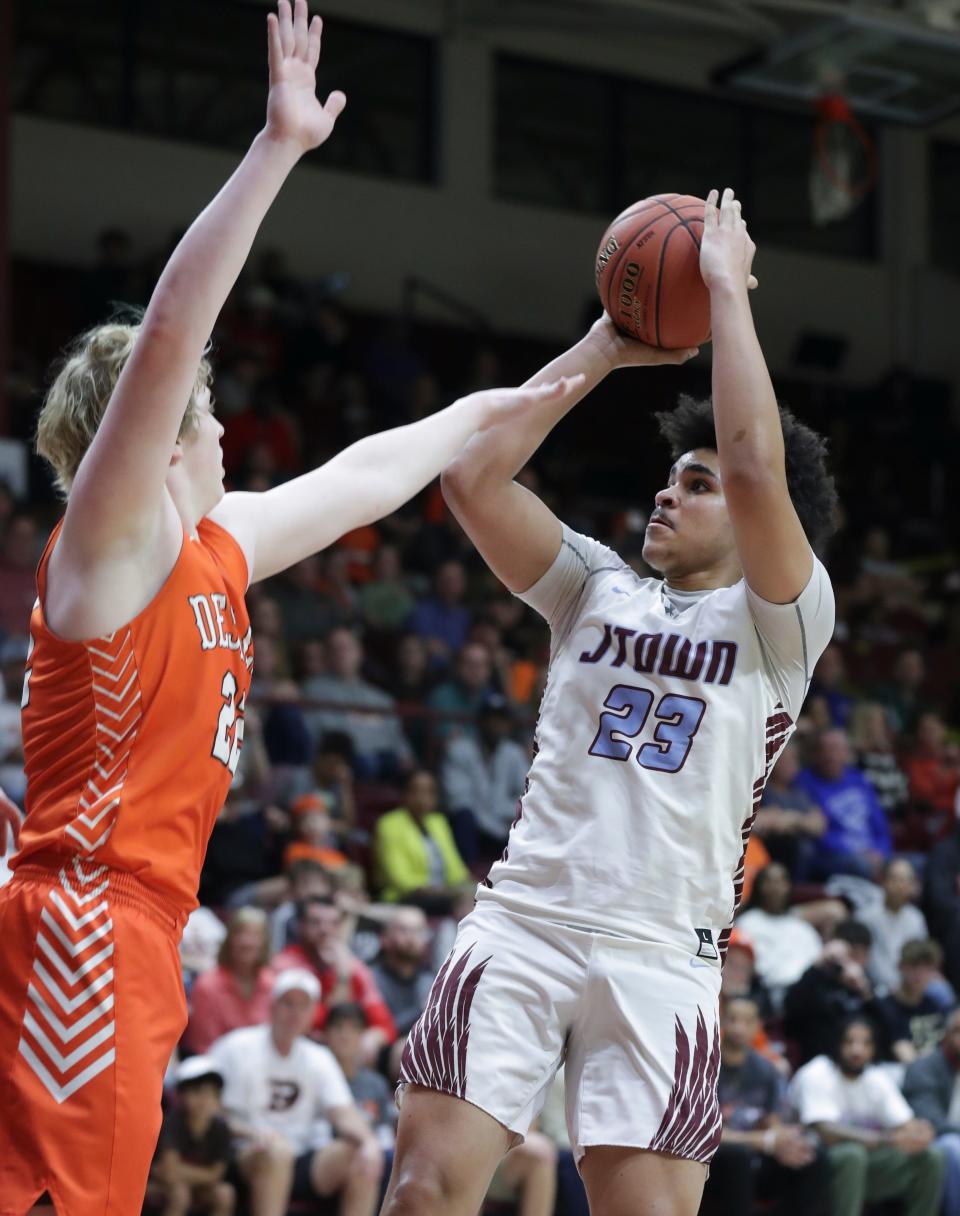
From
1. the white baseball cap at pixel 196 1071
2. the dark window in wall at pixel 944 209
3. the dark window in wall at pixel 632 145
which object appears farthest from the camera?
the dark window in wall at pixel 944 209

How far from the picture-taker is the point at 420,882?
1009cm

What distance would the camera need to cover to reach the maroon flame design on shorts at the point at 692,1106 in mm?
3467

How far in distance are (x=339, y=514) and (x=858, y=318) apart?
17.9 m

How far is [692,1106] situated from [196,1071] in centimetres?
442

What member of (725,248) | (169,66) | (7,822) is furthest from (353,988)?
(169,66)

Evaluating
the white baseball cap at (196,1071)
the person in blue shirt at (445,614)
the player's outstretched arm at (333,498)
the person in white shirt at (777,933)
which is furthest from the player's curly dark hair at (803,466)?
the person in blue shirt at (445,614)

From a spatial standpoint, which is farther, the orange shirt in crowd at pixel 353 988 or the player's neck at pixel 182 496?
the orange shirt in crowd at pixel 353 988

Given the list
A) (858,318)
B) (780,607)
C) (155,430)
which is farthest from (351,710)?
(858,318)

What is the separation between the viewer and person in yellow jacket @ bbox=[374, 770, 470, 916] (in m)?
9.85

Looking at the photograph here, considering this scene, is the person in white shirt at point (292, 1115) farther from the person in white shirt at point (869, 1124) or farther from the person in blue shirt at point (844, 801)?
the person in blue shirt at point (844, 801)

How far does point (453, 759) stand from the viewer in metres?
11.1

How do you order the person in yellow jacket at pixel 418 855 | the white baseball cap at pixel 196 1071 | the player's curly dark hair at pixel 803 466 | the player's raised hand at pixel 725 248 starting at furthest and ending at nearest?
the person in yellow jacket at pixel 418 855 < the white baseball cap at pixel 196 1071 < the player's curly dark hair at pixel 803 466 < the player's raised hand at pixel 725 248

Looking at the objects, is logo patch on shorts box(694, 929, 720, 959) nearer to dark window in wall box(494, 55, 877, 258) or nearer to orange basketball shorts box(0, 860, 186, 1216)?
orange basketball shorts box(0, 860, 186, 1216)

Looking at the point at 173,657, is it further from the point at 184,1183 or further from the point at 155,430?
the point at 184,1183
